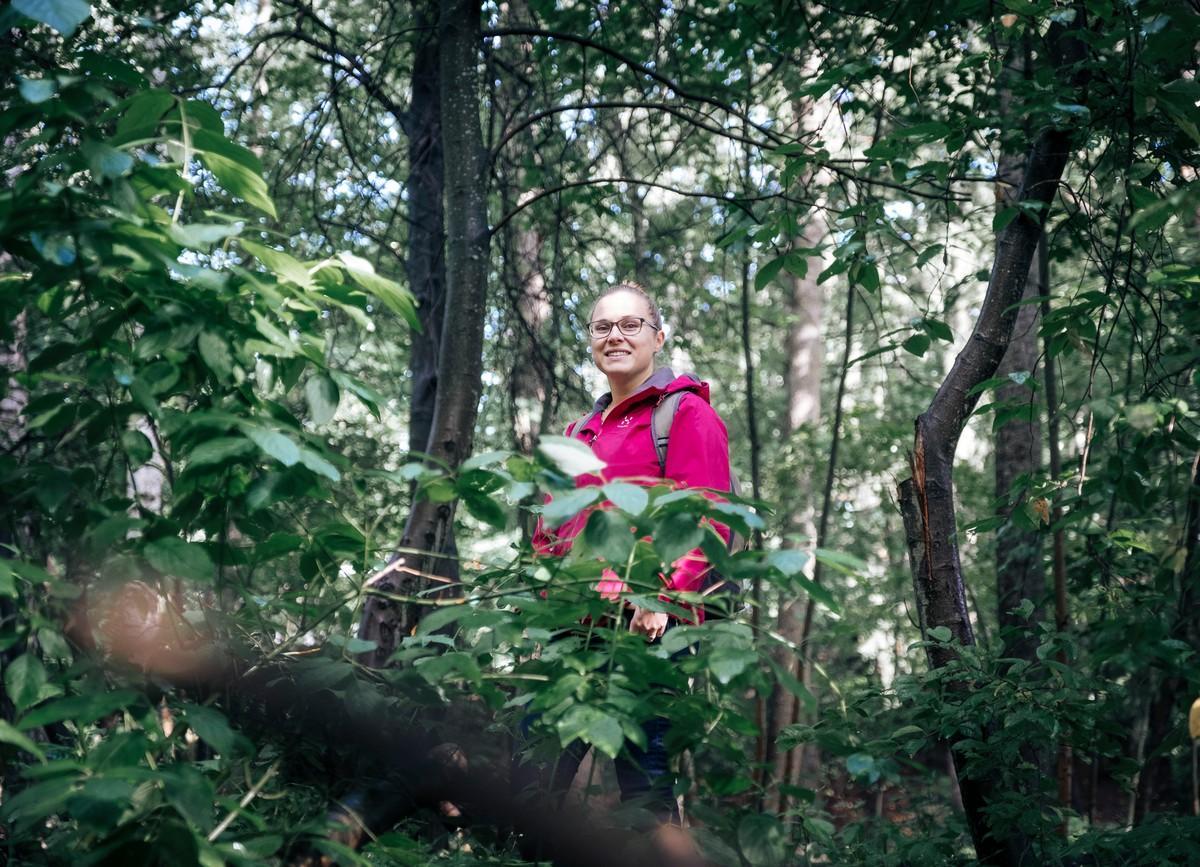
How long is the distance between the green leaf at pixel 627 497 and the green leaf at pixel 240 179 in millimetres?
886

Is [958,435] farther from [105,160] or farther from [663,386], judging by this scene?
[105,160]

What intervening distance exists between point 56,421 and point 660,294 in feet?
23.0

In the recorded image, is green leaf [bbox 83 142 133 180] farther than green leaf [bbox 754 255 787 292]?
No

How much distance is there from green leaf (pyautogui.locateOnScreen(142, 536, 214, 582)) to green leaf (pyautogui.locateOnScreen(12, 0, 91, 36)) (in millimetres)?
878

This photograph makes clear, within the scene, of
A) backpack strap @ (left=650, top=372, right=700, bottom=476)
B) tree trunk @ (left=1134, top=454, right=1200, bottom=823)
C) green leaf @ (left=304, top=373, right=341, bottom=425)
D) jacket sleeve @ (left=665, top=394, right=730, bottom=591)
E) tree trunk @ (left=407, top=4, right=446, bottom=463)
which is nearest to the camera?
green leaf @ (left=304, top=373, right=341, bottom=425)

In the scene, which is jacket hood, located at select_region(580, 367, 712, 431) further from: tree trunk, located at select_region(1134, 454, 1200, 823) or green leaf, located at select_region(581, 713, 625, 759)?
→ green leaf, located at select_region(581, 713, 625, 759)

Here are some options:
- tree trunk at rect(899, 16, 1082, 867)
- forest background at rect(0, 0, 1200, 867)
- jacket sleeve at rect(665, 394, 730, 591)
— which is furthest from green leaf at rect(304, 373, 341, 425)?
tree trunk at rect(899, 16, 1082, 867)

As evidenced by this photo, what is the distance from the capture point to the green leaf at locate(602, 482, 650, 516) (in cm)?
168

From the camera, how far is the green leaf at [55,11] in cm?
158

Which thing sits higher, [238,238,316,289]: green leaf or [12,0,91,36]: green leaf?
[12,0,91,36]: green leaf

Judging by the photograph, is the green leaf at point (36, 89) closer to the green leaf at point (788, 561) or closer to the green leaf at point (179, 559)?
the green leaf at point (179, 559)

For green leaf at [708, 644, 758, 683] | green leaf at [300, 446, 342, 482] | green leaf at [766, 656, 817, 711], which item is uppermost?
green leaf at [300, 446, 342, 482]

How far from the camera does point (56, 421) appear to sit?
2.01 meters

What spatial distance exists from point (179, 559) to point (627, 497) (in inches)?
32.4
